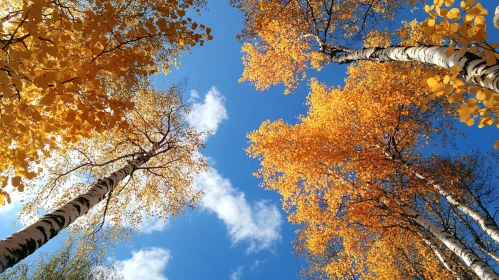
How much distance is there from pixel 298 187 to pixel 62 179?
7.85 meters

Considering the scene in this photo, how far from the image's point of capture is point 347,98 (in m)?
10.1

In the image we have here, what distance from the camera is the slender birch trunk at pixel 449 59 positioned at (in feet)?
7.11

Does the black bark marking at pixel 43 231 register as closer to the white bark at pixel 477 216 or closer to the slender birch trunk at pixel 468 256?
the slender birch trunk at pixel 468 256

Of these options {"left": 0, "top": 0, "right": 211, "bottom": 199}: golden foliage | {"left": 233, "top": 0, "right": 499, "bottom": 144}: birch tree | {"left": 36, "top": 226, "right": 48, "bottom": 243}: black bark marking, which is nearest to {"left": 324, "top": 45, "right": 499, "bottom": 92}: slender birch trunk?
{"left": 233, "top": 0, "right": 499, "bottom": 144}: birch tree

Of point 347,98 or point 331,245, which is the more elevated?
point 347,98

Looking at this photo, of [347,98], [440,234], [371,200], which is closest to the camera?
[440,234]

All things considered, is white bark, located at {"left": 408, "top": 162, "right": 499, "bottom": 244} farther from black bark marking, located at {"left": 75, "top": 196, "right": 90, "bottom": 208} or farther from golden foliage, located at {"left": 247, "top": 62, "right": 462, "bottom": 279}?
black bark marking, located at {"left": 75, "top": 196, "right": 90, "bottom": 208}

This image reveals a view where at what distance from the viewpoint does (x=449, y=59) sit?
2758 millimetres

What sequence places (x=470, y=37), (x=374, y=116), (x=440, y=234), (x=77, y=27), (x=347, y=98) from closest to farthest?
(x=470, y=37)
(x=77, y=27)
(x=440, y=234)
(x=374, y=116)
(x=347, y=98)

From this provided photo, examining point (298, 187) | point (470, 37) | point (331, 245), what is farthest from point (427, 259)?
point (470, 37)

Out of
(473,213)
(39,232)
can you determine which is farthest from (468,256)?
(39,232)

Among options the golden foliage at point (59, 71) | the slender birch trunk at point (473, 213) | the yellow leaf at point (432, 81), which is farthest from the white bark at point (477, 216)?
the golden foliage at point (59, 71)

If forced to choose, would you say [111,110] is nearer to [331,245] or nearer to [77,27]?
[77,27]

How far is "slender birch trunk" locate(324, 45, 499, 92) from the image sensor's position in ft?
7.11
